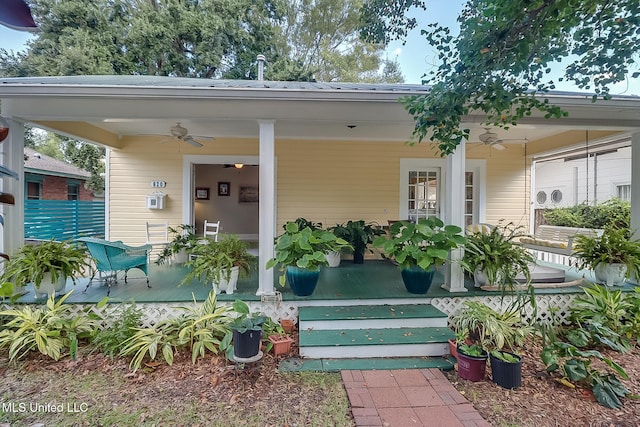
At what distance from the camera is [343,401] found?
7.91 feet

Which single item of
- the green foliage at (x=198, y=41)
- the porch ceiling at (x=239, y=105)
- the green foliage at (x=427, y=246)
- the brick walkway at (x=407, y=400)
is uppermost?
the green foliage at (x=198, y=41)

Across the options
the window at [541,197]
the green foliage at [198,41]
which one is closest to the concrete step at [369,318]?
the green foliage at [198,41]

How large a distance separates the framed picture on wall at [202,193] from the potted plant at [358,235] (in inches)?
232

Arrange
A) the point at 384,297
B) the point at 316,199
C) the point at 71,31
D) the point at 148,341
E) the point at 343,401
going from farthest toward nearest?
the point at 71,31 < the point at 316,199 < the point at 384,297 < the point at 148,341 < the point at 343,401

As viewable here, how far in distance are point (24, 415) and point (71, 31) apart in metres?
12.8

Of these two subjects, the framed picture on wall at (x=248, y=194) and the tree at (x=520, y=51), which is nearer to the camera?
the tree at (x=520, y=51)

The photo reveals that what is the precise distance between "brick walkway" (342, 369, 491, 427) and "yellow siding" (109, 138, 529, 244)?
12.6 feet

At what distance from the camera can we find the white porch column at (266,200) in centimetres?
360

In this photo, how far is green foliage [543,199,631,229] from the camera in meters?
8.47

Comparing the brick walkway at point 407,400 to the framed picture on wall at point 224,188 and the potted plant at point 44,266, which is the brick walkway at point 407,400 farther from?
the framed picture on wall at point 224,188

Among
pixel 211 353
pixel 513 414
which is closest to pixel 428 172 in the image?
pixel 513 414

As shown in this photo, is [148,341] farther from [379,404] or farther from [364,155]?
[364,155]

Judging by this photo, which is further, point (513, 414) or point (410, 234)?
point (410, 234)

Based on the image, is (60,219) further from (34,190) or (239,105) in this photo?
(239,105)
